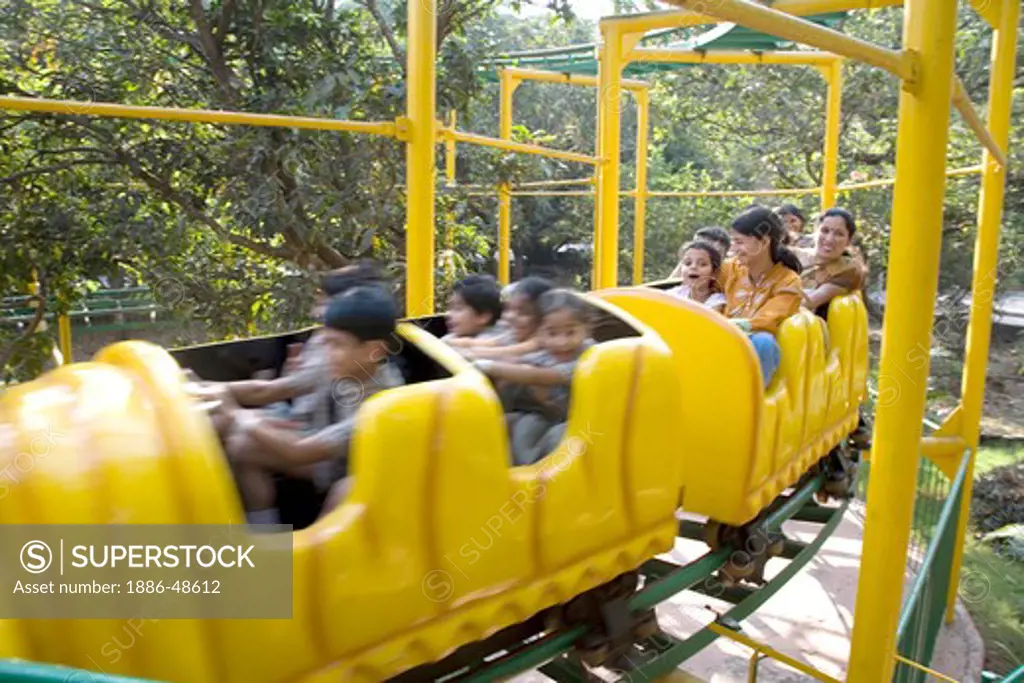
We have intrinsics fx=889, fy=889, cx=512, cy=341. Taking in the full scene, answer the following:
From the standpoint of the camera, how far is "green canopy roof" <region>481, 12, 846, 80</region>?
475cm

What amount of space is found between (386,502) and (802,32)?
3.18ft

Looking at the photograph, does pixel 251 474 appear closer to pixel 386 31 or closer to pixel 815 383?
pixel 815 383

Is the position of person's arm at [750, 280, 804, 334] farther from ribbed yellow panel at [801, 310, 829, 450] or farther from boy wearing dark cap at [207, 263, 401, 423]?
boy wearing dark cap at [207, 263, 401, 423]

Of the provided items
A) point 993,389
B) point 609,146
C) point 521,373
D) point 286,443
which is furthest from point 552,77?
point 993,389

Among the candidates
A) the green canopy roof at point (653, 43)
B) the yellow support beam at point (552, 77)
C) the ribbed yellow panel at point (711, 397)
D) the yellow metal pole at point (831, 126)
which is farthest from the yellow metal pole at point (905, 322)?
the yellow support beam at point (552, 77)

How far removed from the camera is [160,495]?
1.16 meters

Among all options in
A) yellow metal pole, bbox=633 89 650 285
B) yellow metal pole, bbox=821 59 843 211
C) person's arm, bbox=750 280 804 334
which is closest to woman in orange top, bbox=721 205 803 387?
person's arm, bbox=750 280 804 334

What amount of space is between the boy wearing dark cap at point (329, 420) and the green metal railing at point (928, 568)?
1347 millimetres

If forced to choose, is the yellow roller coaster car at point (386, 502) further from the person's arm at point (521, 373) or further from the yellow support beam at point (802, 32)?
the yellow support beam at point (802, 32)

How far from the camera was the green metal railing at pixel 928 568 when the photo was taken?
7.58 feet

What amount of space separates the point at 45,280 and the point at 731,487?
2.96 meters

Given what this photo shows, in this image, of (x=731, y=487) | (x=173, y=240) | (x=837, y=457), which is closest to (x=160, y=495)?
(x=731, y=487)

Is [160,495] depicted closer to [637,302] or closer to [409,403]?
[409,403]

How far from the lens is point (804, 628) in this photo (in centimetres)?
385
